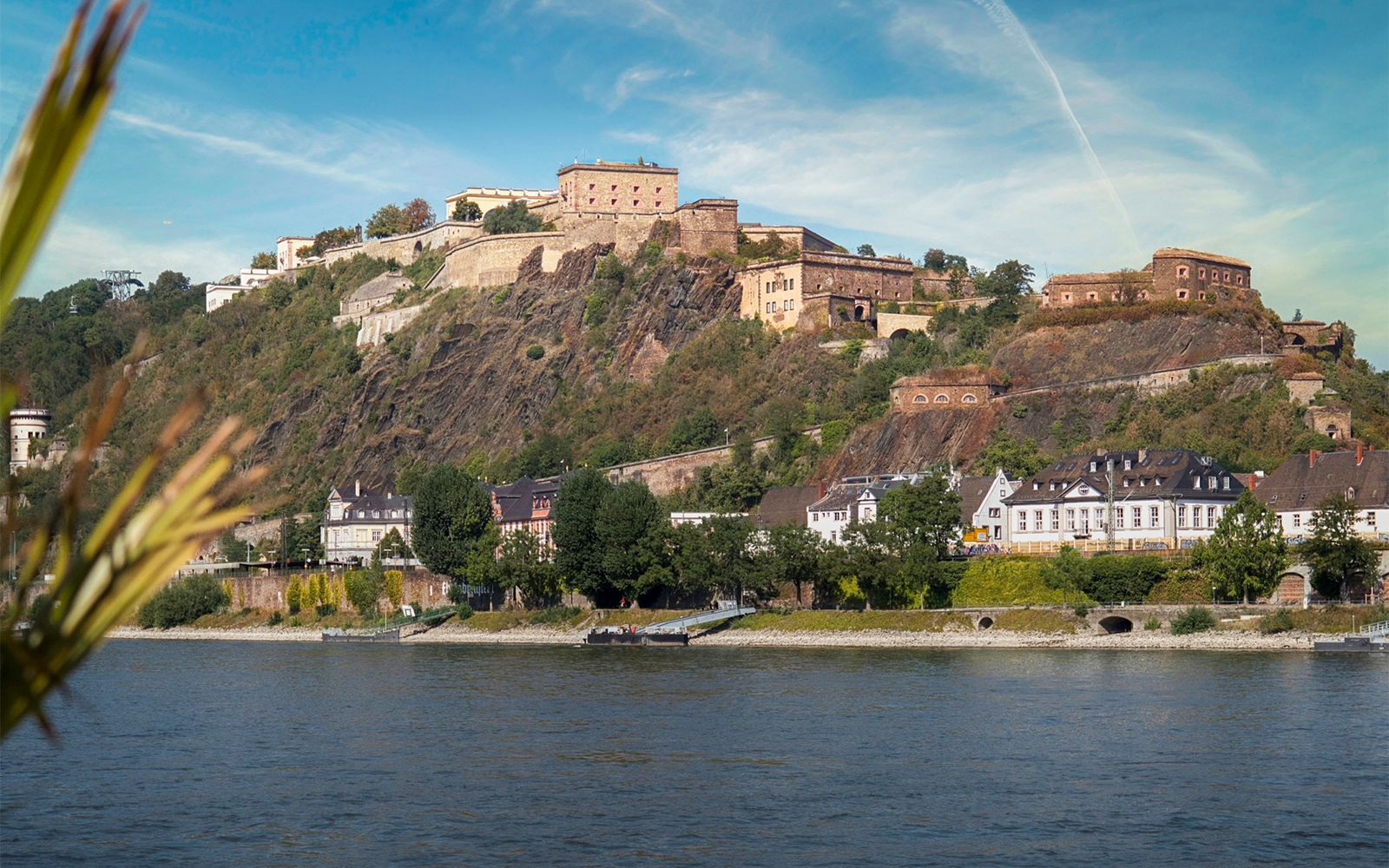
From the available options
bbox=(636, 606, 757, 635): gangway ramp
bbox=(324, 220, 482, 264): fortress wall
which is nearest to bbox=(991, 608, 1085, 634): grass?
bbox=(636, 606, 757, 635): gangway ramp

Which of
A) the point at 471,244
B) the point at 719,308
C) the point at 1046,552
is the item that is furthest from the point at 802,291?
the point at 1046,552

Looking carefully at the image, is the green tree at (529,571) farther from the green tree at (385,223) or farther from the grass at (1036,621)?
the green tree at (385,223)

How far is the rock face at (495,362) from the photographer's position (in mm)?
109938

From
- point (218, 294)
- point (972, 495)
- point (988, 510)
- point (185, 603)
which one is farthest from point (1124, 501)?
point (218, 294)

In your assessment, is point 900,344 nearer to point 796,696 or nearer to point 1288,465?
point 1288,465

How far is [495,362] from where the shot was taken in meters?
115

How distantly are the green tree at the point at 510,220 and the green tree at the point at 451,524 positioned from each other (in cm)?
4416

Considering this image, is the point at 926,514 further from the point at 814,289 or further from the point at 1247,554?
the point at 814,289

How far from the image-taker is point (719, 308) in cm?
10919

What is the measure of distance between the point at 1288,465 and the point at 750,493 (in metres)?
30.9

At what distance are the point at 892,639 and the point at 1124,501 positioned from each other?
13.2m

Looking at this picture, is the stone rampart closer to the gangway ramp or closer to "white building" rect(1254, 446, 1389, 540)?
the gangway ramp

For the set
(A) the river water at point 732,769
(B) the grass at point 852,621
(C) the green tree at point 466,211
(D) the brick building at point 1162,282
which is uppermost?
(C) the green tree at point 466,211

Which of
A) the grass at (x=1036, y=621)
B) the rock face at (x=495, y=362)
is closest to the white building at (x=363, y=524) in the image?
the rock face at (x=495, y=362)
